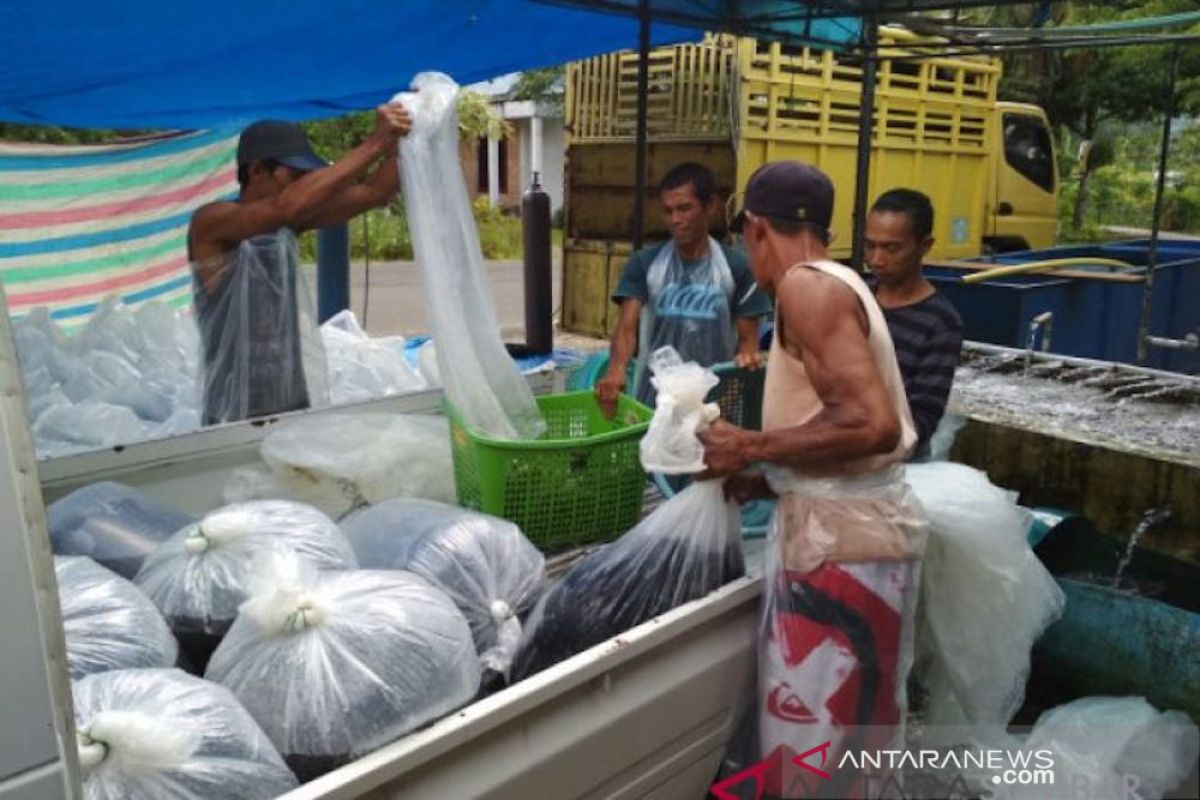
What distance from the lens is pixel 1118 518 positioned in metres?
3.92

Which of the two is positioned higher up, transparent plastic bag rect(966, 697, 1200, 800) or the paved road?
the paved road

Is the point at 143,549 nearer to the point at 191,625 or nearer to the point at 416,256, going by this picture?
the point at 191,625

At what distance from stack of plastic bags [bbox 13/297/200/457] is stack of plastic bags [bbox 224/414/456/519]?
28.0 inches

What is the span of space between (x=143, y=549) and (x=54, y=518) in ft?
0.81

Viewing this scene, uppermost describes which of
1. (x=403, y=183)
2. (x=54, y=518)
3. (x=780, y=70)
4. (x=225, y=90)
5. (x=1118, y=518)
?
(x=780, y=70)

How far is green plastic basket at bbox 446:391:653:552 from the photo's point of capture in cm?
244

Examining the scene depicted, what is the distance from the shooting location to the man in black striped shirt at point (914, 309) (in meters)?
2.79

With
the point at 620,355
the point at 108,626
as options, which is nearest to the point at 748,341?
the point at 620,355

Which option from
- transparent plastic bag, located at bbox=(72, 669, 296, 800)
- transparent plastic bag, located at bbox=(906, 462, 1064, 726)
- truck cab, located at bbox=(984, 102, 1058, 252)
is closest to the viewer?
transparent plastic bag, located at bbox=(72, 669, 296, 800)

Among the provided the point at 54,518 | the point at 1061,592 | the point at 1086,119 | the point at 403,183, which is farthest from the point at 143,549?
the point at 1086,119

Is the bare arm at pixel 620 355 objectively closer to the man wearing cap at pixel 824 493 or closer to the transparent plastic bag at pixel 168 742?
the man wearing cap at pixel 824 493

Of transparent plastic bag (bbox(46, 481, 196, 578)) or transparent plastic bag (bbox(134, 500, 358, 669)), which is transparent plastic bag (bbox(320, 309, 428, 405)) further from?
transparent plastic bag (bbox(134, 500, 358, 669))

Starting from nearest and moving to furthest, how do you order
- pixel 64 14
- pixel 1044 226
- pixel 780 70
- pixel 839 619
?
1. pixel 839 619
2. pixel 64 14
3. pixel 780 70
4. pixel 1044 226

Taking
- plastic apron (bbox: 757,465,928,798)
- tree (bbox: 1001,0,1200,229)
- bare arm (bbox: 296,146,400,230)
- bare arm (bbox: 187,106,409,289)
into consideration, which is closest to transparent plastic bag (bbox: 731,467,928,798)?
plastic apron (bbox: 757,465,928,798)
